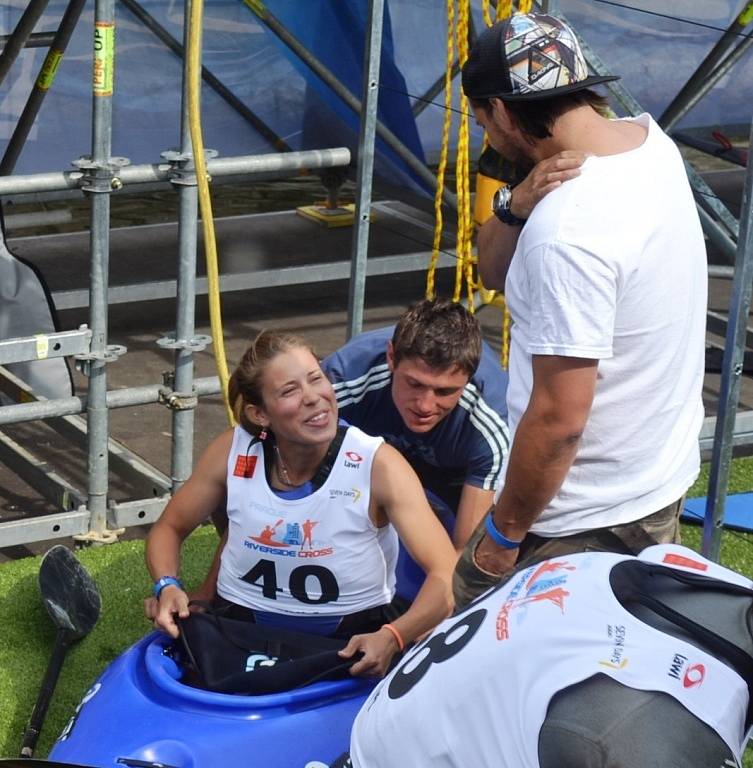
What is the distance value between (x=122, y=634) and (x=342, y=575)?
926mm

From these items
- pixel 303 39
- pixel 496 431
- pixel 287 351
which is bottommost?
pixel 496 431

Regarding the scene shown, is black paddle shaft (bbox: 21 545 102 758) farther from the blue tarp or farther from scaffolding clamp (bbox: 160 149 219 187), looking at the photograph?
the blue tarp

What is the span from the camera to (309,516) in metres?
2.73

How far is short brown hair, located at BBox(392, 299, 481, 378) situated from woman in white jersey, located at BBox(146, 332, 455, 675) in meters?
0.19

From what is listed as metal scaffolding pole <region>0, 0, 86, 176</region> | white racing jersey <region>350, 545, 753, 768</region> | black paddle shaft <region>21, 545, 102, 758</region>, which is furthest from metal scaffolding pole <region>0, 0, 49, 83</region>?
white racing jersey <region>350, 545, 753, 768</region>

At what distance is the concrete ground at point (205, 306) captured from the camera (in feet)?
17.1

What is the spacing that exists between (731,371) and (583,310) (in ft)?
3.65

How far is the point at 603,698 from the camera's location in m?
1.40

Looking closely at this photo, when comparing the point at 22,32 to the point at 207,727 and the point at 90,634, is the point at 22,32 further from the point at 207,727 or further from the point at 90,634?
the point at 207,727

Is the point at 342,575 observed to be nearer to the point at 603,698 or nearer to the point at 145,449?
the point at 603,698

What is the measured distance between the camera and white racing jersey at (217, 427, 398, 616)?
8.98ft

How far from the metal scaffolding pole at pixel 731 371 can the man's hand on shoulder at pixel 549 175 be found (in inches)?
32.5

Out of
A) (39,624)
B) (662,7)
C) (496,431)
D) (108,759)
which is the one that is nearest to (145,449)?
(39,624)

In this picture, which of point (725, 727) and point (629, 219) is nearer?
A: point (725, 727)
